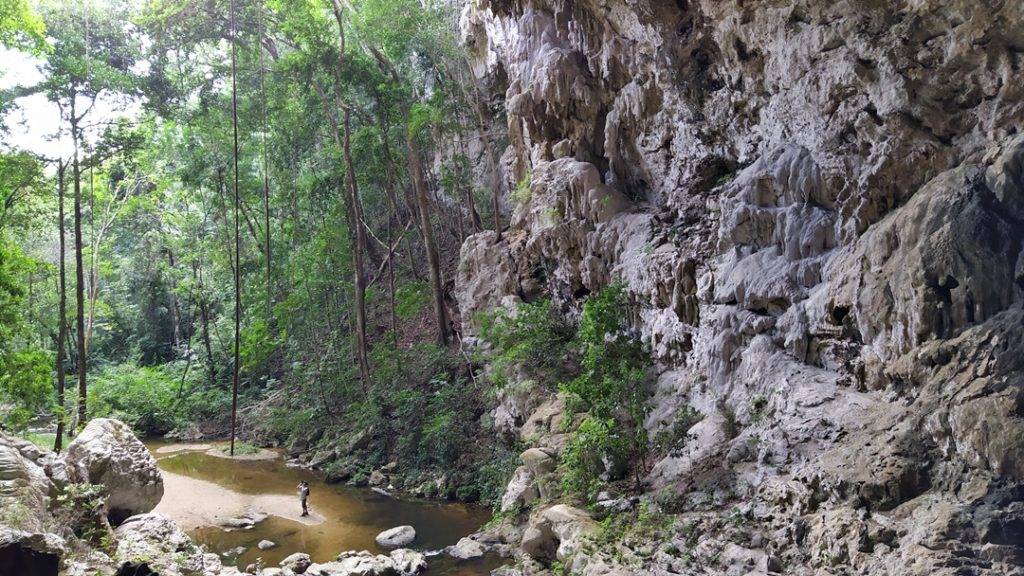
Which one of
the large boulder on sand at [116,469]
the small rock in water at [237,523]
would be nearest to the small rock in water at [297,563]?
the large boulder on sand at [116,469]

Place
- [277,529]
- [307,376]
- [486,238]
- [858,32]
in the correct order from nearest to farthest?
[858,32] < [277,529] < [486,238] < [307,376]

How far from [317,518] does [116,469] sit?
183 inches

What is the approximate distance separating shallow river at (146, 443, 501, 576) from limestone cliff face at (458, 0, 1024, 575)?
114 inches

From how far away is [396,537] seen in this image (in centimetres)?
1247

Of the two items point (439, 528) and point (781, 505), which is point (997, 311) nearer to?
point (781, 505)

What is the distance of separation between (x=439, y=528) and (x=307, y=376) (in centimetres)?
1224

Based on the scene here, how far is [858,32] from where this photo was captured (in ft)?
28.7

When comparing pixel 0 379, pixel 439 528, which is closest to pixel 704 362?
pixel 439 528

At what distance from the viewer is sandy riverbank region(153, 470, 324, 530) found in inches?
549

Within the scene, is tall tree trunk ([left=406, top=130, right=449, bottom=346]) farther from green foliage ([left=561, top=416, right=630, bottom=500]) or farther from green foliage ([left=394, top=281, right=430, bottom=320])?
green foliage ([left=561, top=416, right=630, bottom=500])

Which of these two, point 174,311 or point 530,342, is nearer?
point 530,342

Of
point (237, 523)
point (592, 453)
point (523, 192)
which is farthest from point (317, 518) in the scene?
point (523, 192)

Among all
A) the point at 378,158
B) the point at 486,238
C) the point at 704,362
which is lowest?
the point at 704,362

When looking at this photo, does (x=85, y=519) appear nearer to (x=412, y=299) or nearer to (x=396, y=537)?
(x=396, y=537)
